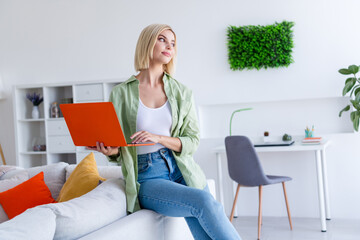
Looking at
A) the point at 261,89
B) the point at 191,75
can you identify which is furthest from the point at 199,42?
the point at 261,89

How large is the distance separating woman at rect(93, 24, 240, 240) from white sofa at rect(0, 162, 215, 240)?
8 centimetres

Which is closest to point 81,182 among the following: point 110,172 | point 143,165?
point 110,172

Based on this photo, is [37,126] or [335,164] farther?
[37,126]

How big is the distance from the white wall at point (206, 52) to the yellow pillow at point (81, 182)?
250 centimetres

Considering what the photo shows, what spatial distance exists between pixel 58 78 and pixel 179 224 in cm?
374

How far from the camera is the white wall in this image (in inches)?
178

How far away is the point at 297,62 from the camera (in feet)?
15.3

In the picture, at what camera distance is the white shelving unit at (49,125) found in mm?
5074

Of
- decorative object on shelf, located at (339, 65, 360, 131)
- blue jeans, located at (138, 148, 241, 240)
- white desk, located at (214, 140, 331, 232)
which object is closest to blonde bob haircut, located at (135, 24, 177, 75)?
blue jeans, located at (138, 148, 241, 240)

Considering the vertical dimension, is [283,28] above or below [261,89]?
above

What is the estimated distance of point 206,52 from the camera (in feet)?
16.2

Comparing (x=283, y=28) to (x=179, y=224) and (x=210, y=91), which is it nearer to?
(x=210, y=91)

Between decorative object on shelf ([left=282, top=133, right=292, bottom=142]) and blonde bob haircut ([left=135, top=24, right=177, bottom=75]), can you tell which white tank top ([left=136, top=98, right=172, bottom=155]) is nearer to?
blonde bob haircut ([left=135, top=24, right=177, bottom=75])

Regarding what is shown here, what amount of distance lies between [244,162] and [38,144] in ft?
8.85
